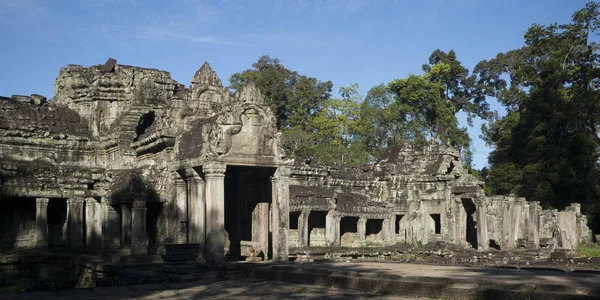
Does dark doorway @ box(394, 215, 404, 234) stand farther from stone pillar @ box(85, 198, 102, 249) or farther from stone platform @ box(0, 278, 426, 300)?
stone platform @ box(0, 278, 426, 300)

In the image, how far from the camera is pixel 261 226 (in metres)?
22.0

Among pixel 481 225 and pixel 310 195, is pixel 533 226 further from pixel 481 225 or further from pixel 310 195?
Answer: pixel 310 195

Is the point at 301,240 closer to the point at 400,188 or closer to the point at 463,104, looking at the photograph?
the point at 400,188

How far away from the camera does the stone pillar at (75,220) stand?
82.6 ft

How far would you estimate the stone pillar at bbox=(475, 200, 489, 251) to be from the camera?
1387 inches

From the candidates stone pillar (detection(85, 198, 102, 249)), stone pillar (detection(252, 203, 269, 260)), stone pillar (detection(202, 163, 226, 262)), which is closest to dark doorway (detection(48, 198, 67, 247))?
stone pillar (detection(85, 198, 102, 249))

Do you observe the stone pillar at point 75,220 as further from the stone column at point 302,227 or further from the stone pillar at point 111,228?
the stone column at point 302,227

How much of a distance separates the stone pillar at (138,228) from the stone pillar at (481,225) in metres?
19.3

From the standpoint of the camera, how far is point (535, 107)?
159ft

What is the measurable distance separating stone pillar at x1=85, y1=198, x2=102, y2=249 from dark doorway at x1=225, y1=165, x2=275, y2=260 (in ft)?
18.3

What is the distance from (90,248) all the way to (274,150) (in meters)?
8.89

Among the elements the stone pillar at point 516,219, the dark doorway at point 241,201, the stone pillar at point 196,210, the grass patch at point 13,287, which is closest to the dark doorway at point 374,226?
the stone pillar at point 516,219

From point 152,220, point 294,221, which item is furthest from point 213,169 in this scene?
point 294,221

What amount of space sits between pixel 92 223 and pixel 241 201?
21.3 ft
